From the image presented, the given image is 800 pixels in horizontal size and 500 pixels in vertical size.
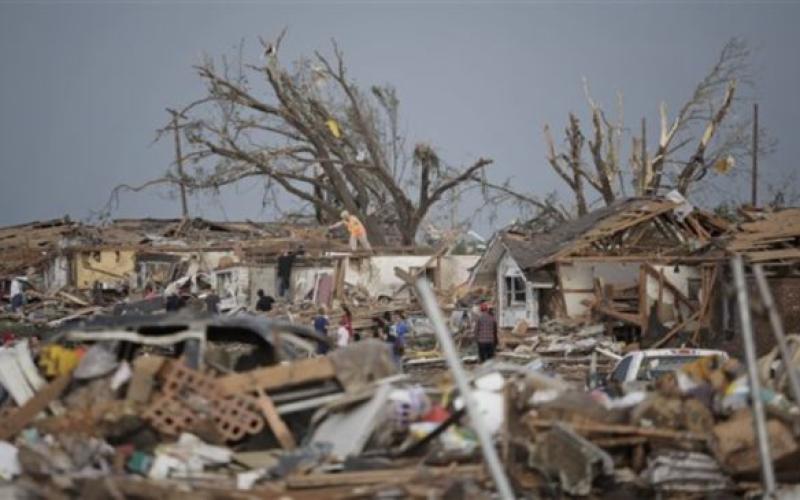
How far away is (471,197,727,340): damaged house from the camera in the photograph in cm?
2856

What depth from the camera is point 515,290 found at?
34.2 meters

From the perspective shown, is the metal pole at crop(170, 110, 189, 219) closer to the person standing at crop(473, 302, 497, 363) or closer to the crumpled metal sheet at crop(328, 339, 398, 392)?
the person standing at crop(473, 302, 497, 363)

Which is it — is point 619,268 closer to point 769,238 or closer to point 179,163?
point 769,238

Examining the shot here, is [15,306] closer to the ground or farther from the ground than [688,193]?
closer to the ground

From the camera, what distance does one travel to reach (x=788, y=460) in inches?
387

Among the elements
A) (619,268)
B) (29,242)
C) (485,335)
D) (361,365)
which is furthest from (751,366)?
(29,242)

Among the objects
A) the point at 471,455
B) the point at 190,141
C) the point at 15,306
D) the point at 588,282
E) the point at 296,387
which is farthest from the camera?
the point at 190,141

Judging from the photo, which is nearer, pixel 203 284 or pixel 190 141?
pixel 203 284

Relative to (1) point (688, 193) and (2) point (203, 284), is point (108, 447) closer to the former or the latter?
(2) point (203, 284)

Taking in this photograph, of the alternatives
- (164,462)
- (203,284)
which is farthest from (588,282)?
(164,462)

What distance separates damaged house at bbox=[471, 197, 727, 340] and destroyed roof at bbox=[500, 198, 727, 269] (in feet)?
0.08

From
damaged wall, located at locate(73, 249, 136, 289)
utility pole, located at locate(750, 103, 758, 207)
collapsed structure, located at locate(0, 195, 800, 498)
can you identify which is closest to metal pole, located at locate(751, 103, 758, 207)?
utility pole, located at locate(750, 103, 758, 207)

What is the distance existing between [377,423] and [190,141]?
41113 mm

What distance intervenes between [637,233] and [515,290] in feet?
13.8
